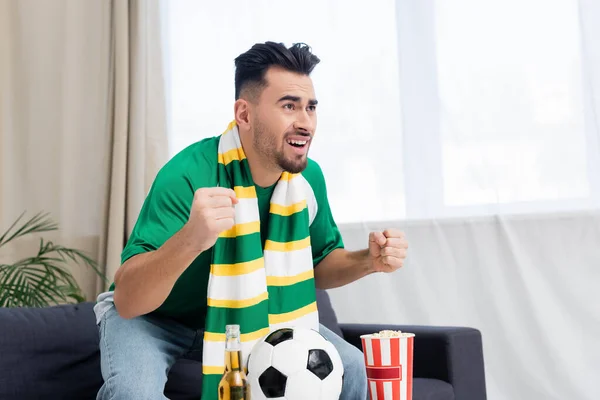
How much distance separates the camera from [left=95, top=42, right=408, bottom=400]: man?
5.58ft

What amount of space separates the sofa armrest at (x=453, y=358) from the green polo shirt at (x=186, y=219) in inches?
16.4

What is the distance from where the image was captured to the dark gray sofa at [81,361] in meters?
1.93

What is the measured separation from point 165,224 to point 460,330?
1.03m

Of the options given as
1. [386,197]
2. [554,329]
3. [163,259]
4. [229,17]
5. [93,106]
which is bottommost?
[554,329]

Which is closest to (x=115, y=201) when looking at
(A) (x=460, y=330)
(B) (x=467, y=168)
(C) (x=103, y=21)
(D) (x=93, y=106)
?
(D) (x=93, y=106)

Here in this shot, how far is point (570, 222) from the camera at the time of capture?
2.81 meters

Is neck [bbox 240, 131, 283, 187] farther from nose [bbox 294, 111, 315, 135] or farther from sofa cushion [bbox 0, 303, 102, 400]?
sofa cushion [bbox 0, 303, 102, 400]

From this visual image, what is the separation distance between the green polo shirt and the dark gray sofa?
17cm

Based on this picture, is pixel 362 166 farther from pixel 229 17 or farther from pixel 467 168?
pixel 229 17

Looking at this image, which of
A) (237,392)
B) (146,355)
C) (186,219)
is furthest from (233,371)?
(186,219)

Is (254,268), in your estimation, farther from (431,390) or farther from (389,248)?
(431,390)

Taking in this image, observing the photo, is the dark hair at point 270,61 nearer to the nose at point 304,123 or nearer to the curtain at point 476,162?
the nose at point 304,123

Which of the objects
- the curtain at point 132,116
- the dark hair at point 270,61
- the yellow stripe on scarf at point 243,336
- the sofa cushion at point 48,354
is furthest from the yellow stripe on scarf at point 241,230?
the curtain at point 132,116

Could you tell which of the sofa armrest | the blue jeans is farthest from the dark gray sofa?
the blue jeans
